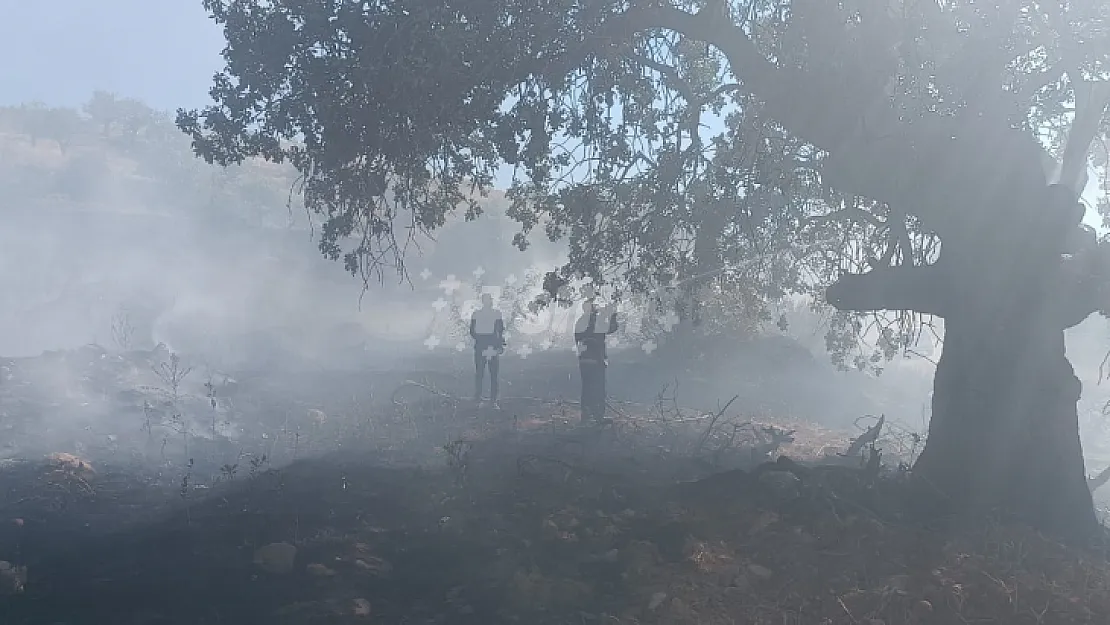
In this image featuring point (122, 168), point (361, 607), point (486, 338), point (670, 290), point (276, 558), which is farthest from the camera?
point (122, 168)

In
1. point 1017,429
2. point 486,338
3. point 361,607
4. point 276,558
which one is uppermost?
point 486,338

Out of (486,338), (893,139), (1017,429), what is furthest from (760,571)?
(486,338)

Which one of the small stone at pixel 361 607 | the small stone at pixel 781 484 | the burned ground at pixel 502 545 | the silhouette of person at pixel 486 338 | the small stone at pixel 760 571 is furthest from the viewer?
the silhouette of person at pixel 486 338

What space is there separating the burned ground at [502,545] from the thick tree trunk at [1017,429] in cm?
67

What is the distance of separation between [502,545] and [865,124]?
474 centimetres

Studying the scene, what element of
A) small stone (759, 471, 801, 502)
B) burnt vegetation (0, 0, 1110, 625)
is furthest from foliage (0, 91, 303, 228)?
small stone (759, 471, 801, 502)

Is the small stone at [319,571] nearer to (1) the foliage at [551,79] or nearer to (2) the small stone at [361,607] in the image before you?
(2) the small stone at [361,607]

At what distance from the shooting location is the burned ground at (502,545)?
19.5 feet

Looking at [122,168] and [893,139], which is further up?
[122,168]

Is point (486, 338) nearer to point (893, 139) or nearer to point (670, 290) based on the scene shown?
point (670, 290)

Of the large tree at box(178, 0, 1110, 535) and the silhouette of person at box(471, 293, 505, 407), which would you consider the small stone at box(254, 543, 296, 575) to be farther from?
the silhouette of person at box(471, 293, 505, 407)

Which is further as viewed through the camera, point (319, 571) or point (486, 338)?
point (486, 338)

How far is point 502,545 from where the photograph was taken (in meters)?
7.15

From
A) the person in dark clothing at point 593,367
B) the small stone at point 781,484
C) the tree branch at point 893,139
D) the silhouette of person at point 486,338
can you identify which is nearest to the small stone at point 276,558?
the small stone at point 781,484
